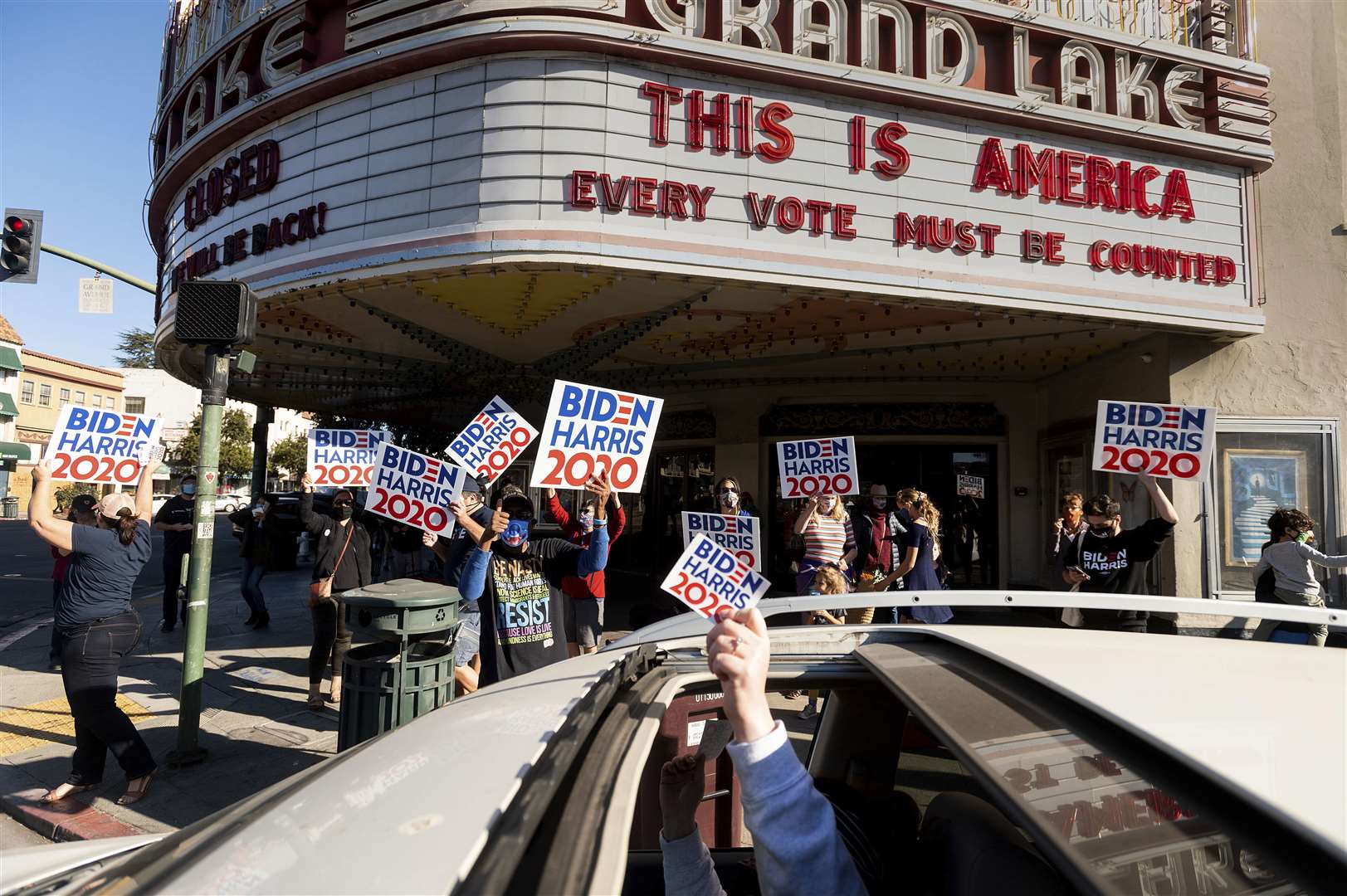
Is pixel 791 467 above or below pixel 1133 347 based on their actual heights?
below

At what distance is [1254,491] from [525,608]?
9.25 meters

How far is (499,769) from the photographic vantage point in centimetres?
119

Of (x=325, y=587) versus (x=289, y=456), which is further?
(x=289, y=456)

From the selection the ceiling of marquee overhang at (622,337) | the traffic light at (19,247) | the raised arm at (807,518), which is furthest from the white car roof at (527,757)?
the traffic light at (19,247)

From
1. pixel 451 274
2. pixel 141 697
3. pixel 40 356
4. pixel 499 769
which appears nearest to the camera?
pixel 499 769

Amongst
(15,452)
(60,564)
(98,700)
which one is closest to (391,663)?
(98,700)

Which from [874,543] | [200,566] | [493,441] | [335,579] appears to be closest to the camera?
[200,566]

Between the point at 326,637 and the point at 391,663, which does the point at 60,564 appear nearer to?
the point at 326,637

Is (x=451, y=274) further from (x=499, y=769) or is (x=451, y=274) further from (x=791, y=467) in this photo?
(x=499, y=769)

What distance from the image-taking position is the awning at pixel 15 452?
42.2 meters

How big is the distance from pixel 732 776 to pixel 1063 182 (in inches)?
333

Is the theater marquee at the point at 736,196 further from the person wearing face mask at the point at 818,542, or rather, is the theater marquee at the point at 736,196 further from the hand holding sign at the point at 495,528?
the hand holding sign at the point at 495,528

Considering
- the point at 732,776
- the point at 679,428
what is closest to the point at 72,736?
the point at 732,776

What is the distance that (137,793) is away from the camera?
14.7 feet
